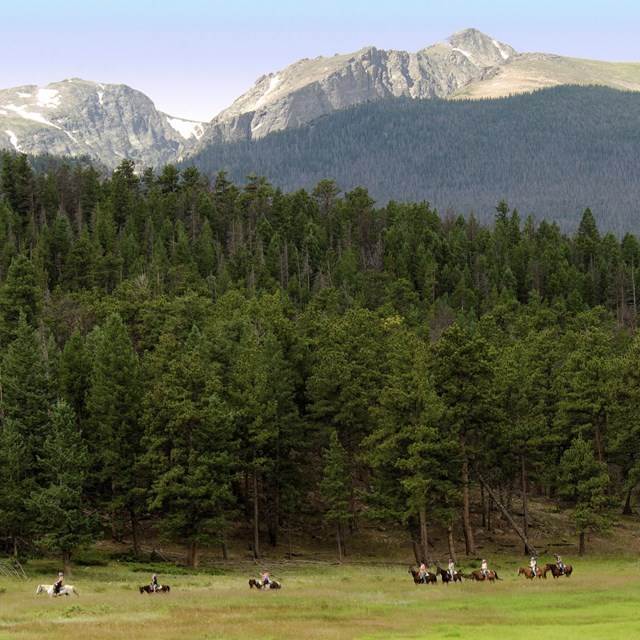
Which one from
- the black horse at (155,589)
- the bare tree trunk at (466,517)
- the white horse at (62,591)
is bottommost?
the bare tree trunk at (466,517)

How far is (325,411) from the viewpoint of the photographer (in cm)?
8031

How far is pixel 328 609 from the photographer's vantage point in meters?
44.7

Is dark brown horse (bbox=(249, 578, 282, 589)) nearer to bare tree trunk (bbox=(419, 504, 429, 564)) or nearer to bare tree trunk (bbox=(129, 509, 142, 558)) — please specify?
A: bare tree trunk (bbox=(419, 504, 429, 564))

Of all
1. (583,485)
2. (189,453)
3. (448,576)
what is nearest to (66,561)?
(189,453)

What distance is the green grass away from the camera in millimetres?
37656

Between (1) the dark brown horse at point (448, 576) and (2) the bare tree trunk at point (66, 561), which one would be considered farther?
(2) the bare tree trunk at point (66, 561)

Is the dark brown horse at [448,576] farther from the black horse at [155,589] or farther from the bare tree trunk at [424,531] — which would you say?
the black horse at [155,589]

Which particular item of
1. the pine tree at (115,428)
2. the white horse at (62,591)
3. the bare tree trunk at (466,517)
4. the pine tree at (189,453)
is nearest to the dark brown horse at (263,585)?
the white horse at (62,591)

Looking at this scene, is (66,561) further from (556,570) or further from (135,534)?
(556,570)

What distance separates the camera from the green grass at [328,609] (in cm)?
3766

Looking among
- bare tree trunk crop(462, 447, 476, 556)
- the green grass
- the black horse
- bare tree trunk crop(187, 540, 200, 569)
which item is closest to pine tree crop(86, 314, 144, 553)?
bare tree trunk crop(187, 540, 200, 569)

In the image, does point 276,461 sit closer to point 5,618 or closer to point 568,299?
point 5,618

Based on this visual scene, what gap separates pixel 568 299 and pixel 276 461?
86.7 metres

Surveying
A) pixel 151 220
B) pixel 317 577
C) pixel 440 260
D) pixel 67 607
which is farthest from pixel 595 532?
pixel 151 220
